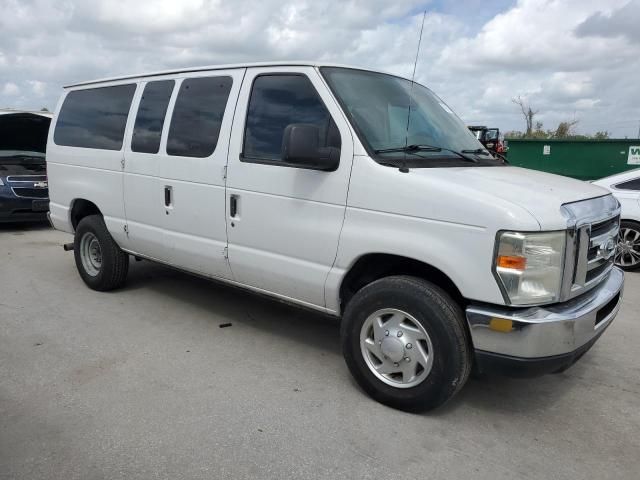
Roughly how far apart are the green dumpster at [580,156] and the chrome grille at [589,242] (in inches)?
313

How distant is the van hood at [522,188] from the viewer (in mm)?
2828

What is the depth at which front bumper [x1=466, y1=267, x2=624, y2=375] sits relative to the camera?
2.82 metres

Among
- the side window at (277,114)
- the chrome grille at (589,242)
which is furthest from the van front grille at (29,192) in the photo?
the chrome grille at (589,242)

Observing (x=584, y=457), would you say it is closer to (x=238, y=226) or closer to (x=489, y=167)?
(x=489, y=167)

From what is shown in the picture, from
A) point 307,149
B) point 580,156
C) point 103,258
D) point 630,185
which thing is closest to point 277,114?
point 307,149

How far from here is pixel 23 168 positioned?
9.15 meters

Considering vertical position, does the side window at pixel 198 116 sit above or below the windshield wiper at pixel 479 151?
above

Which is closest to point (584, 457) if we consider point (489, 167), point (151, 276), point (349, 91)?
point (489, 167)

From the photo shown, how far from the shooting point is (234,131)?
4020 mm

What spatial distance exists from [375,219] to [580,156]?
9.19 m

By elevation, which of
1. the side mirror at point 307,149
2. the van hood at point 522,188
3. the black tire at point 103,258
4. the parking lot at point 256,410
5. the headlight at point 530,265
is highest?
the side mirror at point 307,149

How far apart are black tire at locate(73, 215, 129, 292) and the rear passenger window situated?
80 cm

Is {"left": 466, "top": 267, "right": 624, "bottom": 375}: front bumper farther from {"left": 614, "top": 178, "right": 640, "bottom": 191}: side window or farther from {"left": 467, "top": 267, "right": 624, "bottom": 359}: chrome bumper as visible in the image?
{"left": 614, "top": 178, "right": 640, "bottom": 191}: side window

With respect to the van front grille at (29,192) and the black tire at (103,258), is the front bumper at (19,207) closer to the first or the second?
the van front grille at (29,192)
